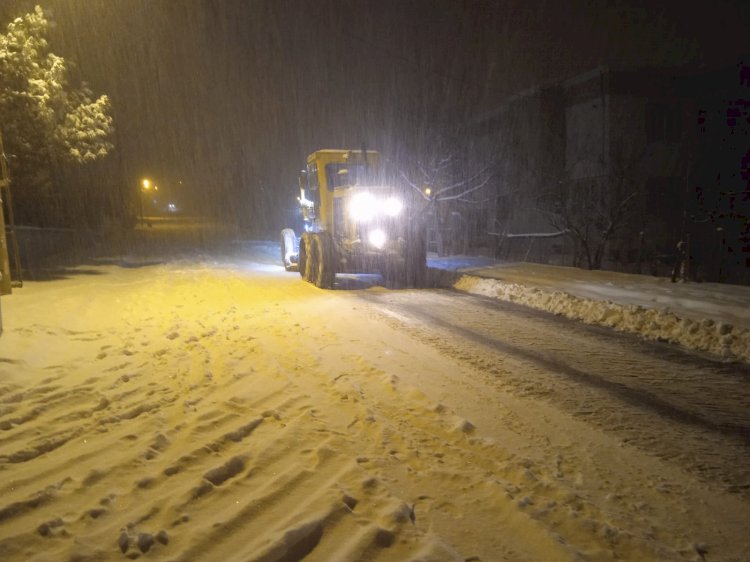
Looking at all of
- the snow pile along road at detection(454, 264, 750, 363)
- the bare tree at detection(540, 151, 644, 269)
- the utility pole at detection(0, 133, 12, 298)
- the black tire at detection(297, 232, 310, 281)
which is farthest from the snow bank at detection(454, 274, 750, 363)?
the utility pole at detection(0, 133, 12, 298)

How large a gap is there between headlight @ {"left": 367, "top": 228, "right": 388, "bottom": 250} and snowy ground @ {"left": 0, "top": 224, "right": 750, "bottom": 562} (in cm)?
642

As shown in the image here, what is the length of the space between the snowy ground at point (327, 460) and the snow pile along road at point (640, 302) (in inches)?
58.0

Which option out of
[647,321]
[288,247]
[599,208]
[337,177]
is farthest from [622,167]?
[288,247]

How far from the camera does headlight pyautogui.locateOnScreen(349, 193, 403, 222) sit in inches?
523

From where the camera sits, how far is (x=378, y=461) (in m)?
3.75

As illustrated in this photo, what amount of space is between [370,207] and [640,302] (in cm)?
700

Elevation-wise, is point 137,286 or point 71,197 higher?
point 71,197

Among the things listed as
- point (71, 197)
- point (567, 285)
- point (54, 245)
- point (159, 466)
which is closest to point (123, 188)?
point (71, 197)

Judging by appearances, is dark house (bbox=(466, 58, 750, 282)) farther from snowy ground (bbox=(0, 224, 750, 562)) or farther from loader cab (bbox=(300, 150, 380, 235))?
snowy ground (bbox=(0, 224, 750, 562))

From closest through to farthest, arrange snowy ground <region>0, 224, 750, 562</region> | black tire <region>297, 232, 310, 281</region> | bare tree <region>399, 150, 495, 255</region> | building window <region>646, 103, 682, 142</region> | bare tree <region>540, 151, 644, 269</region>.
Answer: snowy ground <region>0, 224, 750, 562</region> < black tire <region>297, 232, 310, 281</region> < bare tree <region>540, 151, 644, 269</region> < bare tree <region>399, 150, 495, 255</region> < building window <region>646, 103, 682, 142</region>

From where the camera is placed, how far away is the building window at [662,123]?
73.1 ft

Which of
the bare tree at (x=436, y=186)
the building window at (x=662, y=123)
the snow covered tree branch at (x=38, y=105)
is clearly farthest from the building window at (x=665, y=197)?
the snow covered tree branch at (x=38, y=105)

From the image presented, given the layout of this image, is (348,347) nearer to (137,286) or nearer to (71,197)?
(137,286)

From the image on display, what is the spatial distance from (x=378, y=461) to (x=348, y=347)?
10.5ft
